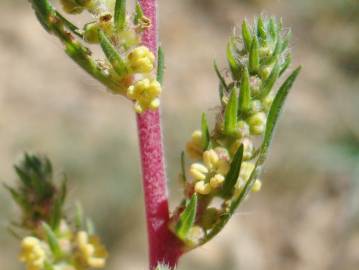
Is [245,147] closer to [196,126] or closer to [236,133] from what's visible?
[236,133]

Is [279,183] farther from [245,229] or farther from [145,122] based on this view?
[145,122]

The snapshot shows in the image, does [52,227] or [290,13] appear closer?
[52,227]

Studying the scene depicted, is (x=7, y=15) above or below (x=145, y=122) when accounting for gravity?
above

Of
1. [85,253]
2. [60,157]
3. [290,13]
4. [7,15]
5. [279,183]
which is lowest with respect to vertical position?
[85,253]

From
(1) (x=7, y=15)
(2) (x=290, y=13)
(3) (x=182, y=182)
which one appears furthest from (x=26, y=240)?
(1) (x=7, y=15)

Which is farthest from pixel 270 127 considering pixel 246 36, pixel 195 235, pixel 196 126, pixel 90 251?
pixel 196 126
